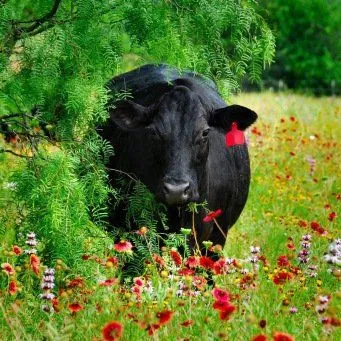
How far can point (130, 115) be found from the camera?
19.0 feet

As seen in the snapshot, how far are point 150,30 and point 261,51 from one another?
0.73 m

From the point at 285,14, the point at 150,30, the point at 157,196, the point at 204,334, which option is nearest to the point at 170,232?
the point at 157,196

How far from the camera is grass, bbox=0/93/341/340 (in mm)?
3619

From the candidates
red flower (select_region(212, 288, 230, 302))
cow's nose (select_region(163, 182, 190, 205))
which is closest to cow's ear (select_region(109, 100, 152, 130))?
cow's nose (select_region(163, 182, 190, 205))

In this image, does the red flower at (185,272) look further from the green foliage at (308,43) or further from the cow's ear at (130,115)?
the green foliage at (308,43)

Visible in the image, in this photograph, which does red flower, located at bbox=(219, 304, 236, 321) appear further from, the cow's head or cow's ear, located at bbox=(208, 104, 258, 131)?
cow's ear, located at bbox=(208, 104, 258, 131)

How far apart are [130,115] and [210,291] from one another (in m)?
2.12

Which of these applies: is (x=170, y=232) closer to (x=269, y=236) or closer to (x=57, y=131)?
(x=57, y=131)

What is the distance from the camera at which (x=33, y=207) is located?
15.2ft

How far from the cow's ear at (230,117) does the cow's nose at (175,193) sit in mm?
830

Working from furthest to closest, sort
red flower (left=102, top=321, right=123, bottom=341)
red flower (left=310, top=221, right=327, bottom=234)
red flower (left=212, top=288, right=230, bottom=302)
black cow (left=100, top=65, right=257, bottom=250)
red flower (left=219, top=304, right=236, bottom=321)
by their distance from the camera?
black cow (left=100, top=65, right=257, bottom=250) → red flower (left=310, top=221, right=327, bottom=234) → red flower (left=212, top=288, right=230, bottom=302) → red flower (left=219, top=304, right=236, bottom=321) → red flower (left=102, top=321, right=123, bottom=341)

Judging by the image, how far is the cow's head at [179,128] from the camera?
208 inches

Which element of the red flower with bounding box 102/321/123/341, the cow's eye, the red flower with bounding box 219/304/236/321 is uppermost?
the red flower with bounding box 102/321/123/341

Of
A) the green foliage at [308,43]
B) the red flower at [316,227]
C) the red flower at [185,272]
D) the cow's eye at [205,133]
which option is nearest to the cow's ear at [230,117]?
the cow's eye at [205,133]
